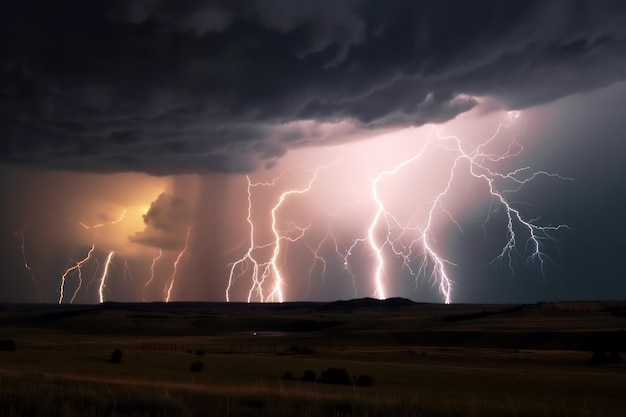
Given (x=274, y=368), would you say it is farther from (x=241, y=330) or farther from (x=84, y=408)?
(x=241, y=330)

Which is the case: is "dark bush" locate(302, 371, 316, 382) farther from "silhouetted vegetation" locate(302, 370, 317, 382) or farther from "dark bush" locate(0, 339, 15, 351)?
"dark bush" locate(0, 339, 15, 351)

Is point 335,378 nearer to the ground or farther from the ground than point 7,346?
nearer to the ground

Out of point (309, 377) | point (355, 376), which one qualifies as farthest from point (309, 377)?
point (355, 376)

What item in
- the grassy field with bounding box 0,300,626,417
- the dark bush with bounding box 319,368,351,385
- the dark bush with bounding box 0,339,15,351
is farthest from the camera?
the dark bush with bounding box 0,339,15,351

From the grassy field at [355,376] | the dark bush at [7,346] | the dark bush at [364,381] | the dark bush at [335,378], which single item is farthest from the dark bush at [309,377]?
the dark bush at [7,346]

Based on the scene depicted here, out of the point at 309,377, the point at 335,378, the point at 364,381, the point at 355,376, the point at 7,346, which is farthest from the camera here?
the point at 7,346

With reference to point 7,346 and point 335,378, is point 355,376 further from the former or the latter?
point 7,346

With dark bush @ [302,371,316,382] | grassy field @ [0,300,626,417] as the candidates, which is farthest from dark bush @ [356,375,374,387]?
dark bush @ [302,371,316,382]

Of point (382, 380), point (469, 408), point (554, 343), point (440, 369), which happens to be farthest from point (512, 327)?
point (469, 408)

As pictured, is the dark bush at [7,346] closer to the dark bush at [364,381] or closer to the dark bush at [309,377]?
the dark bush at [309,377]

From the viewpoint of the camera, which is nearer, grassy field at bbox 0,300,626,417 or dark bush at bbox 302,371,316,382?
grassy field at bbox 0,300,626,417

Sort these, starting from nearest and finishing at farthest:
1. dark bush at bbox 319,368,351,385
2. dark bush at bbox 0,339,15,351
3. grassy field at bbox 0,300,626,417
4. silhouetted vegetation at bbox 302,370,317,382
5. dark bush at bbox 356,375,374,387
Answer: grassy field at bbox 0,300,626,417 < dark bush at bbox 356,375,374,387 < dark bush at bbox 319,368,351,385 < silhouetted vegetation at bbox 302,370,317,382 < dark bush at bbox 0,339,15,351

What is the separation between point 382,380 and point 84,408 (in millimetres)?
19653

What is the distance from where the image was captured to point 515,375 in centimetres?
3372
